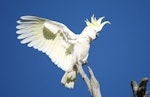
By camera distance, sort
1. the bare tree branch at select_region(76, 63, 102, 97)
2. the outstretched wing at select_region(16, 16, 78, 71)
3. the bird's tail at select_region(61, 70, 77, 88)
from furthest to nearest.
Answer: the outstretched wing at select_region(16, 16, 78, 71)
the bird's tail at select_region(61, 70, 77, 88)
the bare tree branch at select_region(76, 63, 102, 97)

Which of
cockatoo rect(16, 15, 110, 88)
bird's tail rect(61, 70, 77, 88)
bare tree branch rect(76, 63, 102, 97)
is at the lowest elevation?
bare tree branch rect(76, 63, 102, 97)

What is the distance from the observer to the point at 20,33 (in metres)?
5.96

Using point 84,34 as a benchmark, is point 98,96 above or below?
below

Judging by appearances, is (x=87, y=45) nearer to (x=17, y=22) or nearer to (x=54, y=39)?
(x=54, y=39)

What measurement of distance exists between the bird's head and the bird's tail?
720mm

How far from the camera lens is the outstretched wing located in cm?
595

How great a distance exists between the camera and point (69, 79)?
5.79m

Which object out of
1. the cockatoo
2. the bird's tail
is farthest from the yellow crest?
the bird's tail

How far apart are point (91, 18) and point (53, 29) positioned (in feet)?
2.37

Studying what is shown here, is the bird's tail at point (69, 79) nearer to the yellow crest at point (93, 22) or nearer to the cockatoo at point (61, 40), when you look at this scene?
the cockatoo at point (61, 40)

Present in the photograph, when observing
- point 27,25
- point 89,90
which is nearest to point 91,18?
point 27,25

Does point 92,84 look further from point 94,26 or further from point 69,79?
point 94,26

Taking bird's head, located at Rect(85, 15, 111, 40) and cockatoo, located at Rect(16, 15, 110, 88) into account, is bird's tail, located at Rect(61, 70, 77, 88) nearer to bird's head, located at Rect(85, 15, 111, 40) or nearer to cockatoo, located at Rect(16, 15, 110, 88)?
cockatoo, located at Rect(16, 15, 110, 88)

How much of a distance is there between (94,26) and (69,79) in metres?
1.06
